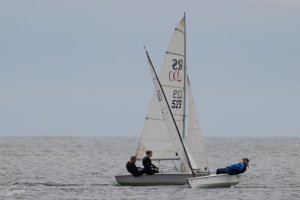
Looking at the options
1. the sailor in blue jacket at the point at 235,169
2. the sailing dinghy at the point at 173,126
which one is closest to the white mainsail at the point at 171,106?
the sailing dinghy at the point at 173,126

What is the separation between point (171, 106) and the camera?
2090 inches

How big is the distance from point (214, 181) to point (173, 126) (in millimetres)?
3642

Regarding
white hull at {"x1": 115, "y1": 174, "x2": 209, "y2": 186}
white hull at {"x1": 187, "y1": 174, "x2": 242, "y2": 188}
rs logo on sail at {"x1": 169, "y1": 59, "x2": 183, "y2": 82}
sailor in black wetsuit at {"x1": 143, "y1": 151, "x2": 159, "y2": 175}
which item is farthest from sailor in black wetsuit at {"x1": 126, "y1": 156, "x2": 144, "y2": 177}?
rs logo on sail at {"x1": 169, "y1": 59, "x2": 183, "y2": 82}

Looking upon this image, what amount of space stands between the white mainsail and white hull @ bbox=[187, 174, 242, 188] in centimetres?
280

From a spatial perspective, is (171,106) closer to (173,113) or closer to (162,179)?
(173,113)

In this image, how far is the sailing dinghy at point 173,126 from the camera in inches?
2066

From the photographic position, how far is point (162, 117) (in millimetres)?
53375

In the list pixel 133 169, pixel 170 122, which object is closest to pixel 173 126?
pixel 170 122

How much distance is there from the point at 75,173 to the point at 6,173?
5.28 metres

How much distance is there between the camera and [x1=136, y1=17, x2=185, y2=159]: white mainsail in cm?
5275

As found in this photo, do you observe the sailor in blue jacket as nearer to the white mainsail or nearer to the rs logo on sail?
the white mainsail

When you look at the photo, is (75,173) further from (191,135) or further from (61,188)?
(191,135)

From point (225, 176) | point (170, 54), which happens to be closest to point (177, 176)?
point (225, 176)

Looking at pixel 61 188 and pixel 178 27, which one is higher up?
pixel 178 27
